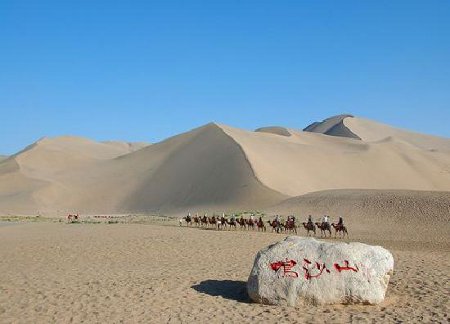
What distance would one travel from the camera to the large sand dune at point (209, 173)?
199 feet

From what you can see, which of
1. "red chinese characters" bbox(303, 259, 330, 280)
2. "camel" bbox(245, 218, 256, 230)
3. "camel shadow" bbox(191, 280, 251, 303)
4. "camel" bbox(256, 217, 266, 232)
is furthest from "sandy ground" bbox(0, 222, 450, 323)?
"camel" bbox(245, 218, 256, 230)

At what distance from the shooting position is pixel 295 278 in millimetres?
10688

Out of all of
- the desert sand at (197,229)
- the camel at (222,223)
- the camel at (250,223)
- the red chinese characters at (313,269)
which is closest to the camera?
the red chinese characters at (313,269)

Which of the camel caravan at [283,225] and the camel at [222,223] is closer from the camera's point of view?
the camel caravan at [283,225]

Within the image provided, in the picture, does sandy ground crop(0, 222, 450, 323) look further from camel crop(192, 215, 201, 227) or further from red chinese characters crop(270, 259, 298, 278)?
camel crop(192, 215, 201, 227)

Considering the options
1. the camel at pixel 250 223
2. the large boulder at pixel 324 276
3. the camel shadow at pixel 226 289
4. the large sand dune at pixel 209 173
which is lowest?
the camel shadow at pixel 226 289

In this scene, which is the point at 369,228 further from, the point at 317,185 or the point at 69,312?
the point at 317,185

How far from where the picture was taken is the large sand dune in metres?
60.7

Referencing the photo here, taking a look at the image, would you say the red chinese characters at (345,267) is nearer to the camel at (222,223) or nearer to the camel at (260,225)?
the camel at (260,225)

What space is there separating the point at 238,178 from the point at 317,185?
39.0 ft

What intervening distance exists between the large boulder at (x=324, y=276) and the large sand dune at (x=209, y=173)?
38.9m

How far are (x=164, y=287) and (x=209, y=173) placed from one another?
54163 millimetres

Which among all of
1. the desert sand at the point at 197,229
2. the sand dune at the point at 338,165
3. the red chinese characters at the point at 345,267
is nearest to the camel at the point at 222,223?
the desert sand at the point at 197,229

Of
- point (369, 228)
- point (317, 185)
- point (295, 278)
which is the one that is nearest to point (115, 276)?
point (295, 278)
